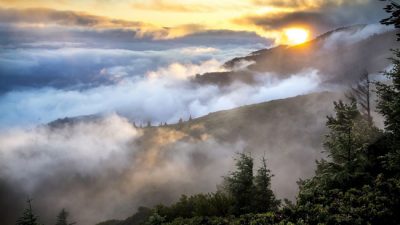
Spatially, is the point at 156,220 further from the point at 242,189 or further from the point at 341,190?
the point at 341,190

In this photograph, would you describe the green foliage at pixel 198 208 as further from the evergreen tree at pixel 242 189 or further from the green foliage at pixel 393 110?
the green foliage at pixel 393 110

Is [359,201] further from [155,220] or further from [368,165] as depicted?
[155,220]

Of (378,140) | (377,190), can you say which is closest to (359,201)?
(377,190)

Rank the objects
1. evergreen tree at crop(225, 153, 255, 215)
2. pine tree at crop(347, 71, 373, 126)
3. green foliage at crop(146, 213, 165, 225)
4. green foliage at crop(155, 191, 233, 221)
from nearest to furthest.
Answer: green foliage at crop(146, 213, 165, 225)
green foliage at crop(155, 191, 233, 221)
evergreen tree at crop(225, 153, 255, 215)
pine tree at crop(347, 71, 373, 126)

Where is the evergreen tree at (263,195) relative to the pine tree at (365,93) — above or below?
below

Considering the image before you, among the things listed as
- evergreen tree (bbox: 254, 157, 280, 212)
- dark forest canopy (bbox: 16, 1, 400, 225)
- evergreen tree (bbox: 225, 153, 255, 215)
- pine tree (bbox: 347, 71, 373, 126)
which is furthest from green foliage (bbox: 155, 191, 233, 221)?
pine tree (bbox: 347, 71, 373, 126)

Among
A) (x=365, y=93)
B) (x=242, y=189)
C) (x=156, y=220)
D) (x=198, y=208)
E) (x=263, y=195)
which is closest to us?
(x=156, y=220)

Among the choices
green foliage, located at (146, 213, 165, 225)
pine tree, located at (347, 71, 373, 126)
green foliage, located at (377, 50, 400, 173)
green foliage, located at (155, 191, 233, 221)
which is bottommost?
green foliage, located at (146, 213, 165, 225)

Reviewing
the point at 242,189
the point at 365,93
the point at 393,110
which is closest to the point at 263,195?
the point at 242,189

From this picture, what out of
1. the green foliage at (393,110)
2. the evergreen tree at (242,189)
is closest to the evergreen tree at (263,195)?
the evergreen tree at (242,189)

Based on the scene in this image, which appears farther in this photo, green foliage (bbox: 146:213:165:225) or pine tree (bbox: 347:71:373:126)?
pine tree (bbox: 347:71:373:126)

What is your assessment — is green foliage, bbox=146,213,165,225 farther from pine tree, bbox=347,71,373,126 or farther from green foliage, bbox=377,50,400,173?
pine tree, bbox=347,71,373,126

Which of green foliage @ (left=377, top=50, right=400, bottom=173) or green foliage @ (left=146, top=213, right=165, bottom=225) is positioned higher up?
green foliage @ (left=377, top=50, right=400, bottom=173)

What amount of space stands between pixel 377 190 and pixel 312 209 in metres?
4.11
